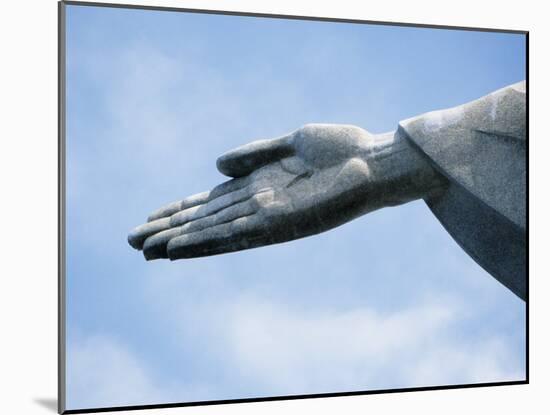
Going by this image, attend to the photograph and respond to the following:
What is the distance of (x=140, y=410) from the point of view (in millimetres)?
4391

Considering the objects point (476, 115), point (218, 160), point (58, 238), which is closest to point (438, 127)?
point (476, 115)

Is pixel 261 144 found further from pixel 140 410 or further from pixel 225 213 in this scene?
pixel 140 410

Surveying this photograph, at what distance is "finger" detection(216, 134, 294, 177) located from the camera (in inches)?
181

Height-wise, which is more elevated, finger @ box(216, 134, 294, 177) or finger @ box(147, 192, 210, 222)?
finger @ box(216, 134, 294, 177)

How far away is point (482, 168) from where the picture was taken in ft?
14.6

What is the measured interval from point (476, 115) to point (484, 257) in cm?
65

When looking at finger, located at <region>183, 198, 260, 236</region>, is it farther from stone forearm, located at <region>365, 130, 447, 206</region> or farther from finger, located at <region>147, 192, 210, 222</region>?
stone forearm, located at <region>365, 130, 447, 206</region>

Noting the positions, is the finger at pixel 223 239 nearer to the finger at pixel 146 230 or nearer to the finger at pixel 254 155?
the finger at pixel 146 230

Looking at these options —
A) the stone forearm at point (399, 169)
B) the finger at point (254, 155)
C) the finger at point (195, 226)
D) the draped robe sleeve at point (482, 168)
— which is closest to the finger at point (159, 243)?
the finger at point (195, 226)

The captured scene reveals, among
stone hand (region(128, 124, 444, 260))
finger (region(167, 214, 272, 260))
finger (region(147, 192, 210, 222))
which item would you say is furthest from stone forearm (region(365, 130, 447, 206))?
finger (region(147, 192, 210, 222))

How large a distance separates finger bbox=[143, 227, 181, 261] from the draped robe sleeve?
1.12 m

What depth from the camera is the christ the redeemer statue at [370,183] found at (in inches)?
176

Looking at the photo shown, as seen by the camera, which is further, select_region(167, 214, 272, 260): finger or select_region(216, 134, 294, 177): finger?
select_region(216, 134, 294, 177): finger

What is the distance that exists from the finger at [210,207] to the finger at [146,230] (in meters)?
0.04
